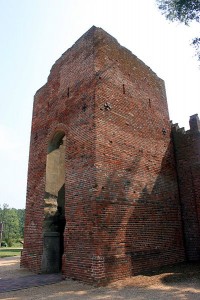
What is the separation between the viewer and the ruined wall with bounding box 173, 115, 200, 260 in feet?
31.8

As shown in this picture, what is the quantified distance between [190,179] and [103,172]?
4.74m

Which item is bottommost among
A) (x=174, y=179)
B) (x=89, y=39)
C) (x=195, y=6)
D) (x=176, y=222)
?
(x=176, y=222)

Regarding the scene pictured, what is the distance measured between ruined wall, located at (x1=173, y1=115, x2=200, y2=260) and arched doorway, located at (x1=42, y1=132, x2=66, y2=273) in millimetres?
4872

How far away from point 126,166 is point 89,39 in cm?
494

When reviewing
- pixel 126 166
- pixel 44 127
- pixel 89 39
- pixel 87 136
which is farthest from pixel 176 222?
pixel 89 39

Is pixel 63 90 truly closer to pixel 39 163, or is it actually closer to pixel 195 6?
pixel 39 163

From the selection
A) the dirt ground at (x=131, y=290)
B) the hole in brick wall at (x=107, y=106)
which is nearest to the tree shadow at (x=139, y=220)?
the dirt ground at (x=131, y=290)

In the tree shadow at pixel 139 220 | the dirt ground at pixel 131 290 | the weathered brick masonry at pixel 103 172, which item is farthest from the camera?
the weathered brick masonry at pixel 103 172

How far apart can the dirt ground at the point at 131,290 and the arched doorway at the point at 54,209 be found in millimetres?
1784

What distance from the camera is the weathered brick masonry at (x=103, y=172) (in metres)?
7.07

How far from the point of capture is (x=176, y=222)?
9570mm

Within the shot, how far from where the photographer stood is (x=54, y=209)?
9.19m

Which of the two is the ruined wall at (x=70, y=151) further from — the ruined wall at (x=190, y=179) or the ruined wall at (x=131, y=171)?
the ruined wall at (x=190, y=179)

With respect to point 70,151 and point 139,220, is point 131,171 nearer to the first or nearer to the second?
point 139,220
